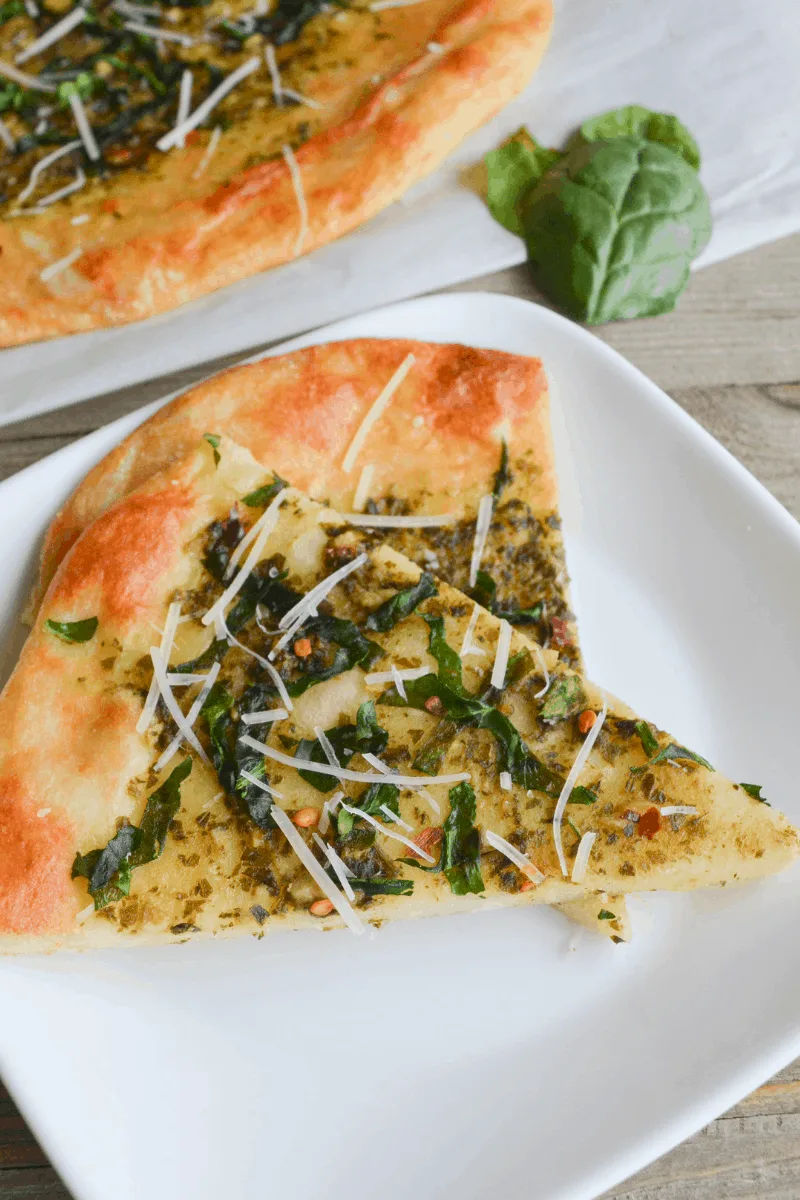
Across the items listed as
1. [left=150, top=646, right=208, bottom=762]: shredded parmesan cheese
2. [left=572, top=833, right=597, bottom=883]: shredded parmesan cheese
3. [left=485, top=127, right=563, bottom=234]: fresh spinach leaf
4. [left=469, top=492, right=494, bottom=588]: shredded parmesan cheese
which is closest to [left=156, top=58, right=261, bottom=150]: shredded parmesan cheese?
[left=485, top=127, right=563, bottom=234]: fresh spinach leaf

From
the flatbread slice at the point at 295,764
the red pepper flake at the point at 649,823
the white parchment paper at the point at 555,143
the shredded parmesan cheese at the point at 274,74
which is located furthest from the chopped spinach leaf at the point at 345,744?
the shredded parmesan cheese at the point at 274,74

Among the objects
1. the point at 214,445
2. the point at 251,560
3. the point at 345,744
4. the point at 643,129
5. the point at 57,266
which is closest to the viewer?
the point at 345,744

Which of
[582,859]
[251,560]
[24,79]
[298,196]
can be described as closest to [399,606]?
[251,560]

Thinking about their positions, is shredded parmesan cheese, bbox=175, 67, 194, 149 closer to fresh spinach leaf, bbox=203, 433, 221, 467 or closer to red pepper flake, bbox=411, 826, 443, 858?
fresh spinach leaf, bbox=203, 433, 221, 467

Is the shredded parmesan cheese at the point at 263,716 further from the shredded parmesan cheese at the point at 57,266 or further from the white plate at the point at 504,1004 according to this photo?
the shredded parmesan cheese at the point at 57,266

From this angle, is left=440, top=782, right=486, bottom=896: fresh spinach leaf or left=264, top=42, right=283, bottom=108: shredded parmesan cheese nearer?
left=440, top=782, right=486, bottom=896: fresh spinach leaf

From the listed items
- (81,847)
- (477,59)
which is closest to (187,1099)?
(81,847)

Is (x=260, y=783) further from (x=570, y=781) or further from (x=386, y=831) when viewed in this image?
(x=570, y=781)
